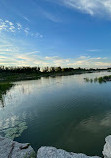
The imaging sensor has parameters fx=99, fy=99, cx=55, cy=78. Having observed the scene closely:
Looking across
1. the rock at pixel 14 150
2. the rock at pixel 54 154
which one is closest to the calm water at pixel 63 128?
the rock at pixel 14 150

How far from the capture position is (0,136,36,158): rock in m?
4.89

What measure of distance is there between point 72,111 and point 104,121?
11.3 ft

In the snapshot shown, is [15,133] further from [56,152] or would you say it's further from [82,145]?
[82,145]

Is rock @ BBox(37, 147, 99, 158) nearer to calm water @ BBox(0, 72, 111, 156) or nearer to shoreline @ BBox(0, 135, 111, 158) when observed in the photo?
shoreline @ BBox(0, 135, 111, 158)

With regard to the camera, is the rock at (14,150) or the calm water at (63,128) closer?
the rock at (14,150)

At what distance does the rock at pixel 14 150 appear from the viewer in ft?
16.0

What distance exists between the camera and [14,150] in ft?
17.2

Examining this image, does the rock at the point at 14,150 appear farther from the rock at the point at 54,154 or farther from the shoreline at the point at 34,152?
the rock at the point at 54,154

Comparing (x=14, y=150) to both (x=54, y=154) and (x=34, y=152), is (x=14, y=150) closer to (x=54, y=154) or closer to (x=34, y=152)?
(x=34, y=152)

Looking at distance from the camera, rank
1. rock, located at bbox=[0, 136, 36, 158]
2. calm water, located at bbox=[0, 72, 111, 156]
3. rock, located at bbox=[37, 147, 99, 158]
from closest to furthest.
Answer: rock, located at bbox=[37, 147, 99, 158] < rock, located at bbox=[0, 136, 36, 158] < calm water, located at bbox=[0, 72, 111, 156]

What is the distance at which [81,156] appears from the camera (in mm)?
4531

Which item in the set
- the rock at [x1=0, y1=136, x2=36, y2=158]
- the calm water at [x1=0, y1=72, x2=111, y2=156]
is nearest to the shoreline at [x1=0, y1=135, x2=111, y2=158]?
the rock at [x1=0, y1=136, x2=36, y2=158]

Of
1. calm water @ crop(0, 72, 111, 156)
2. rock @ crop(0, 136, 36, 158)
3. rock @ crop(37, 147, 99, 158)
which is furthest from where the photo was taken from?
calm water @ crop(0, 72, 111, 156)

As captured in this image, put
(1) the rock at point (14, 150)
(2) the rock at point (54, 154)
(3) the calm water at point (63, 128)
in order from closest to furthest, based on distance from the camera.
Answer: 1. (2) the rock at point (54, 154)
2. (1) the rock at point (14, 150)
3. (3) the calm water at point (63, 128)
